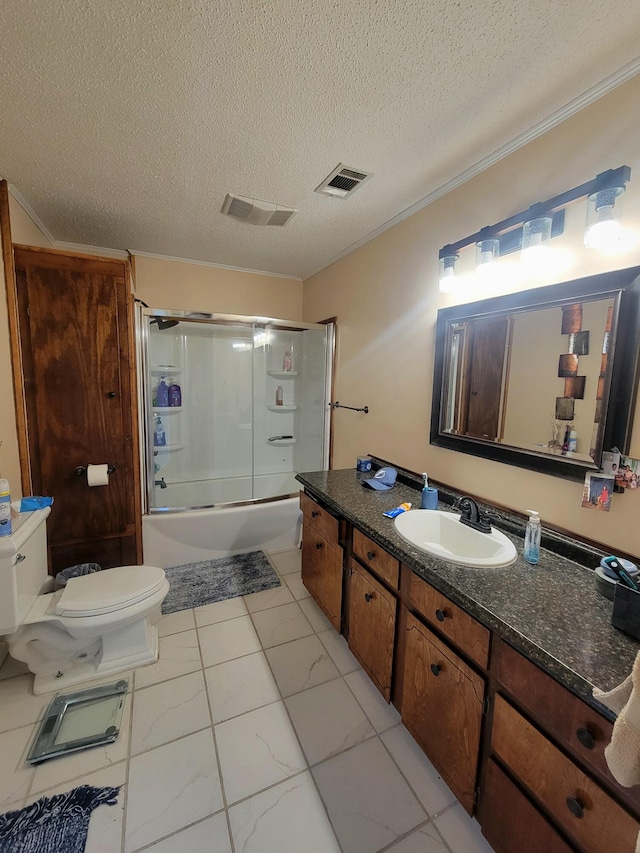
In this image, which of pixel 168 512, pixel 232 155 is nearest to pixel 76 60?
pixel 232 155

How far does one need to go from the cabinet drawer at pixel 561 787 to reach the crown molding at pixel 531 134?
1870 mm

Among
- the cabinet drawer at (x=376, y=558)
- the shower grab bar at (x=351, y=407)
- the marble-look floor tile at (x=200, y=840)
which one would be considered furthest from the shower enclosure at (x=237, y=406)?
the marble-look floor tile at (x=200, y=840)

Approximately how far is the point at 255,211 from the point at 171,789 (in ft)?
8.66

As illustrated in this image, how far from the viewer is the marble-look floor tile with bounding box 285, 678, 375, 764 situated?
4.66 ft

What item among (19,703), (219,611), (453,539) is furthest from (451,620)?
(19,703)

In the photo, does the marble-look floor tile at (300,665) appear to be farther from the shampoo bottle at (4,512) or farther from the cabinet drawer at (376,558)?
the shampoo bottle at (4,512)

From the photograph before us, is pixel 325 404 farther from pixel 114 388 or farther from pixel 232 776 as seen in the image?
pixel 232 776

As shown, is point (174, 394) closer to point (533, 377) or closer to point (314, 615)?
point (314, 615)

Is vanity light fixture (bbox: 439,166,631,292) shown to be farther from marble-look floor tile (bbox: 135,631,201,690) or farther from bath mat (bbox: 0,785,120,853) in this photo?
bath mat (bbox: 0,785,120,853)

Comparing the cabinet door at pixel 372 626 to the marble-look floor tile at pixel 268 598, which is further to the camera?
the marble-look floor tile at pixel 268 598

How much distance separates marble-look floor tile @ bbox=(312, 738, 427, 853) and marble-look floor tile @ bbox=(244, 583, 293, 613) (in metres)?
0.97

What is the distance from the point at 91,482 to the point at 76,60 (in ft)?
6.38

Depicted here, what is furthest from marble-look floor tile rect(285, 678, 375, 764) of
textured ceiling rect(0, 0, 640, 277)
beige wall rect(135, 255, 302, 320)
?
beige wall rect(135, 255, 302, 320)

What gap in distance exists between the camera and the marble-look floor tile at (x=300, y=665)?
1.70 metres
